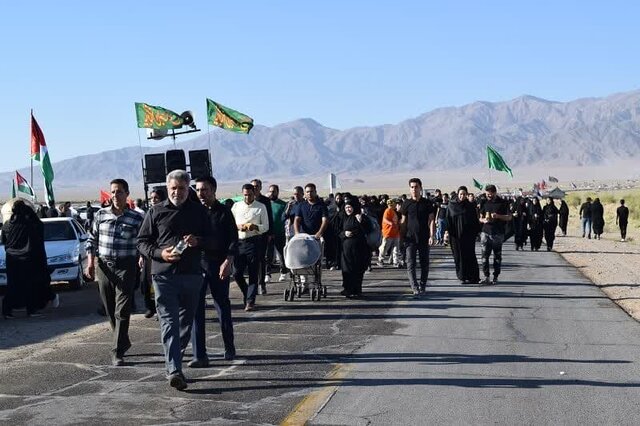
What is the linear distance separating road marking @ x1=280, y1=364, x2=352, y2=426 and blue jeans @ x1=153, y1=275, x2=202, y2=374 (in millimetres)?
1183

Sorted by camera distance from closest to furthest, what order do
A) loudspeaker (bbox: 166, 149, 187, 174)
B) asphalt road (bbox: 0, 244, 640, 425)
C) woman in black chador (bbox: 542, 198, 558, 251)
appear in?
asphalt road (bbox: 0, 244, 640, 425) → loudspeaker (bbox: 166, 149, 187, 174) → woman in black chador (bbox: 542, 198, 558, 251)

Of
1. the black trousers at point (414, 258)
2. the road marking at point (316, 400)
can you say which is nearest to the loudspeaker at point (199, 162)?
the black trousers at point (414, 258)

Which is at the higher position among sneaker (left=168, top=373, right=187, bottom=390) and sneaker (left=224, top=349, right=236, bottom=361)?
sneaker (left=168, top=373, right=187, bottom=390)

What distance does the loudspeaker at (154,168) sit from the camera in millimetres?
22641

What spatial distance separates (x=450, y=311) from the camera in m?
14.9

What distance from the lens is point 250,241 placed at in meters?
15.6

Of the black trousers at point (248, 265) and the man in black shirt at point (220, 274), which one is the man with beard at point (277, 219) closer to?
the black trousers at point (248, 265)

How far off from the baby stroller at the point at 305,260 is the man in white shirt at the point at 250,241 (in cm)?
52

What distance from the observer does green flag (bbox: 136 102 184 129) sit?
85.1 ft

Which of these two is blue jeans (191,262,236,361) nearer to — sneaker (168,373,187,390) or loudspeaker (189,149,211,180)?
sneaker (168,373,187,390)

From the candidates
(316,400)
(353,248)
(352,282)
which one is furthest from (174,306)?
(353,248)

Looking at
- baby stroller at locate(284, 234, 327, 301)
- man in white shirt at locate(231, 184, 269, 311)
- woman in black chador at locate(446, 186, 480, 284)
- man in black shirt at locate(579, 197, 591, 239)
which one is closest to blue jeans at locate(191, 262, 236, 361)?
man in white shirt at locate(231, 184, 269, 311)

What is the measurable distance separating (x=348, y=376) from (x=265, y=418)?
5.96 ft

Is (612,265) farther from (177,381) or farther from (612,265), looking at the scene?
(177,381)
